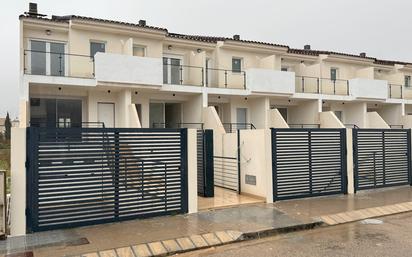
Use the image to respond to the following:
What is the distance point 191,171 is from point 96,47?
10.5m

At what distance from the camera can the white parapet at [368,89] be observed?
23031 mm

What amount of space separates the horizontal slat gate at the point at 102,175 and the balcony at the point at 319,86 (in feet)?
49.1

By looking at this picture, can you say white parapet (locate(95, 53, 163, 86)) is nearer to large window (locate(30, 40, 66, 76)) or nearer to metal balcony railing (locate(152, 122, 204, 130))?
large window (locate(30, 40, 66, 76))

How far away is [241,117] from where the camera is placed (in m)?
21.5

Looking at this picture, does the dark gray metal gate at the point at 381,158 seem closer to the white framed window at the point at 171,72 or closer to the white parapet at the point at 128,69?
the white parapet at the point at 128,69

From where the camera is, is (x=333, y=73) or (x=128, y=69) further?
(x=333, y=73)

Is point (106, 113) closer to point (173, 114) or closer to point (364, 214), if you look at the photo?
point (173, 114)

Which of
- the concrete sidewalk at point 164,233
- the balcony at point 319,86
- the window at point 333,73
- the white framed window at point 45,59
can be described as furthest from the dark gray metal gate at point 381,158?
the white framed window at point 45,59

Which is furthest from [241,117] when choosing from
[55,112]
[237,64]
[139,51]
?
[55,112]

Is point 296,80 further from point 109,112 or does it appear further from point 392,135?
point 109,112

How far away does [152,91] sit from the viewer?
58.6 ft

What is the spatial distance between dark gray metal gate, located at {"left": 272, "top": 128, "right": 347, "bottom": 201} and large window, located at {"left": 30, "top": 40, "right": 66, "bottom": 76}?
34.9ft

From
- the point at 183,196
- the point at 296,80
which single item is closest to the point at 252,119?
the point at 296,80

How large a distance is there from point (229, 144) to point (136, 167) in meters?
4.86
